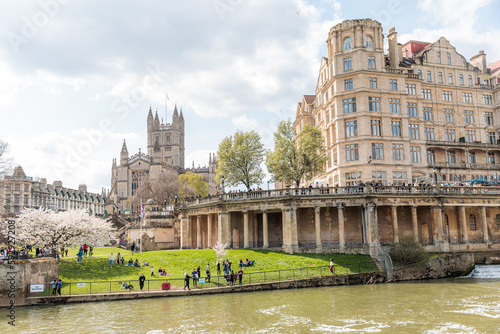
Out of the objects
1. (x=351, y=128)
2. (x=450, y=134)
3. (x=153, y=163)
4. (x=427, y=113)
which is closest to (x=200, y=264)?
(x=351, y=128)

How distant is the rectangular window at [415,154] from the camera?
202 ft

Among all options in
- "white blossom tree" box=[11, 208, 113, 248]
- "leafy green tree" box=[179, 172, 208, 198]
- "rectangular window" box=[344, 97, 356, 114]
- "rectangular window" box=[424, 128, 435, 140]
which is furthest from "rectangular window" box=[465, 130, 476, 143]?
"leafy green tree" box=[179, 172, 208, 198]

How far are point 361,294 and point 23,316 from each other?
25.6m

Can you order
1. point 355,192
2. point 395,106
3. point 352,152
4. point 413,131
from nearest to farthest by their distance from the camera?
point 355,192 → point 352,152 → point 395,106 → point 413,131

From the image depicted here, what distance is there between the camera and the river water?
970 inches

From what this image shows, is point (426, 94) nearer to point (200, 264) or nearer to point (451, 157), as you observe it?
point (451, 157)

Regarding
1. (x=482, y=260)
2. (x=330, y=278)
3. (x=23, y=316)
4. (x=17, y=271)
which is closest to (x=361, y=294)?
(x=330, y=278)

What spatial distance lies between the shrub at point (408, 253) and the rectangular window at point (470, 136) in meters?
32.7

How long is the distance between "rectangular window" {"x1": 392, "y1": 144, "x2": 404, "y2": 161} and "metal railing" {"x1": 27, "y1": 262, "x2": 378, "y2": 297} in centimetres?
2116

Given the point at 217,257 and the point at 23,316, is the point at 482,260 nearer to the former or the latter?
the point at 217,257

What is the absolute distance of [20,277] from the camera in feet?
113

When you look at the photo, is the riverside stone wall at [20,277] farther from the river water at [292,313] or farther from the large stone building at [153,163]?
the large stone building at [153,163]

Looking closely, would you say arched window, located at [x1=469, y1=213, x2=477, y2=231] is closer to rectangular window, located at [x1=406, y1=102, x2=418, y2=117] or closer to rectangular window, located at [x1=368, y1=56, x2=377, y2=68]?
rectangular window, located at [x1=406, y1=102, x2=418, y2=117]

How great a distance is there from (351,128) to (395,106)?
7.31 meters
